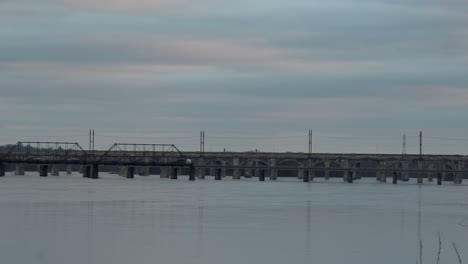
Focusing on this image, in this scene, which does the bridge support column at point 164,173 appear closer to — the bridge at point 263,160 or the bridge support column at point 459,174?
the bridge at point 263,160

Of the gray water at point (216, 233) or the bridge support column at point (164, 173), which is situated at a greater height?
the gray water at point (216, 233)

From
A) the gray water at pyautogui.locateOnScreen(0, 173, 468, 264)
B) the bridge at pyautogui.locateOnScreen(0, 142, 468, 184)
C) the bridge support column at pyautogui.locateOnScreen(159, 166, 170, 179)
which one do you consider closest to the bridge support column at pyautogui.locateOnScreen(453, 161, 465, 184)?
the bridge at pyautogui.locateOnScreen(0, 142, 468, 184)

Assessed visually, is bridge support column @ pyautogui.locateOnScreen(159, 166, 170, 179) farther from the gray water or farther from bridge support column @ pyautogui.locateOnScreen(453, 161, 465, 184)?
the gray water

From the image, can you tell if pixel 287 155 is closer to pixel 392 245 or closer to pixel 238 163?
pixel 238 163

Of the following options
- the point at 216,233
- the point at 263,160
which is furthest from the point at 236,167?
the point at 216,233

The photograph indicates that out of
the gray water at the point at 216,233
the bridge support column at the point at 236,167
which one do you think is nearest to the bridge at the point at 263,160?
the bridge support column at the point at 236,167

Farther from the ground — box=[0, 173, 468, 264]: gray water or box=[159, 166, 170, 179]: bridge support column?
box=[0, 173, 468, 264]: gray water

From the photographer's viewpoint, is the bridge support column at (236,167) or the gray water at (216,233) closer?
the gray water at (216,233)

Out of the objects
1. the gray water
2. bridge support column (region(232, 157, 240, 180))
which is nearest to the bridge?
bridge support column (region(232, 157, 240, 180))

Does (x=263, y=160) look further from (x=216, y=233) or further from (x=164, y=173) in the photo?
(x=216, y=233)

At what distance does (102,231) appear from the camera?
125 feet

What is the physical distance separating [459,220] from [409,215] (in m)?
4.12

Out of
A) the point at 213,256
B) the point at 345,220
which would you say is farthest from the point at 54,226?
the point at 345,220

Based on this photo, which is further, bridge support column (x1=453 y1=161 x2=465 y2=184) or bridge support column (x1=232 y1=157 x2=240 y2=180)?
bridge support column (x1=232 y1=157 x2=240 y2=180)
